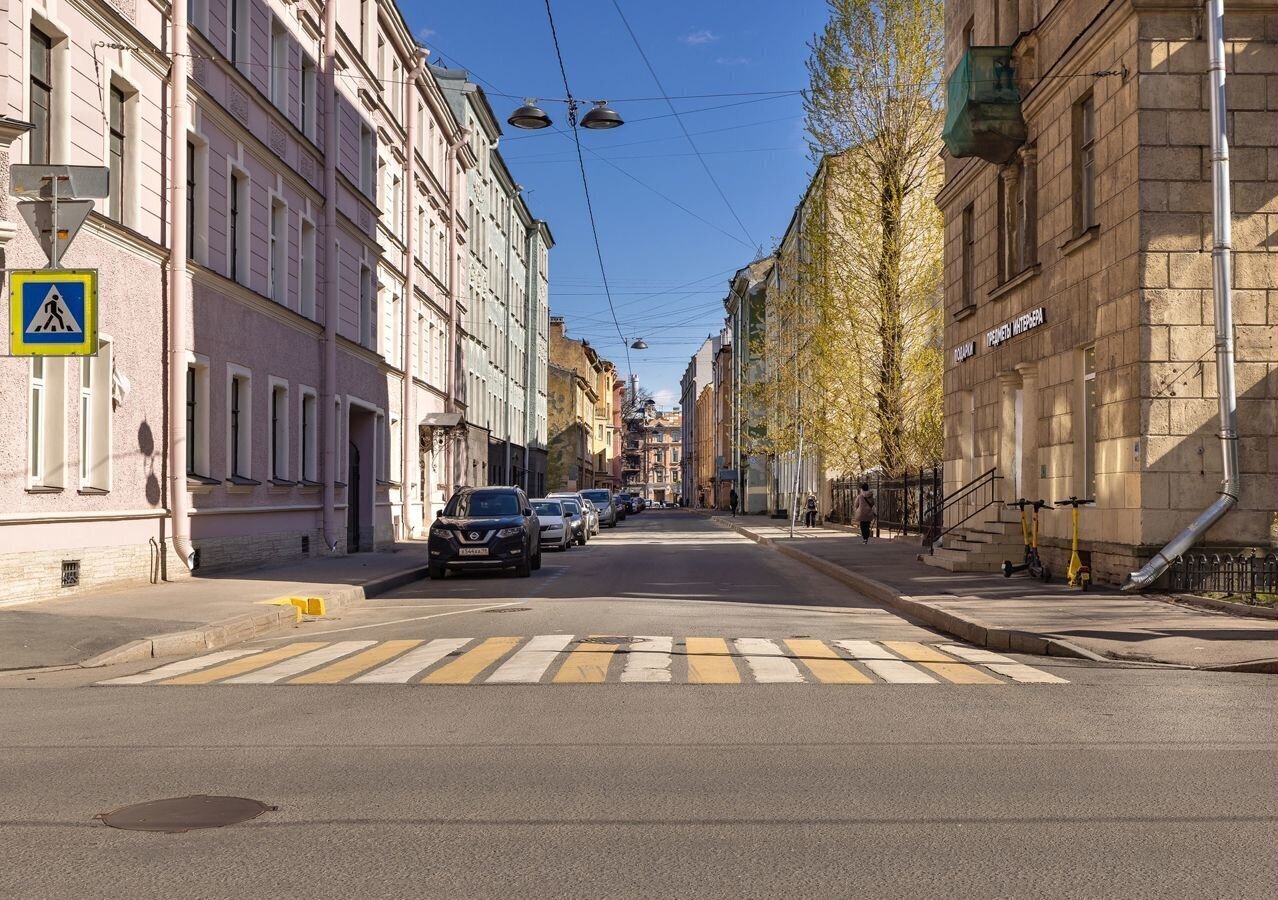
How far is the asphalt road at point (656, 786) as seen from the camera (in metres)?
4.85

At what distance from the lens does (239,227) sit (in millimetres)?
23109

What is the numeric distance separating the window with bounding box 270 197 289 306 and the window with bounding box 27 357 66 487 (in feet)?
29.3

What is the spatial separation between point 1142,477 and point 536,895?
13951mm

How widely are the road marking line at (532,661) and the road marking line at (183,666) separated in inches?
110

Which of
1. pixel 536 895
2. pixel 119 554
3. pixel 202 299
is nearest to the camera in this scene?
pixel 536 895

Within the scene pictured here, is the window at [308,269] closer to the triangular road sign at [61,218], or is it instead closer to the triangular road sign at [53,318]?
the triangular road sign at [61,218]

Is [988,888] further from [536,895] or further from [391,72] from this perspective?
[391,72]

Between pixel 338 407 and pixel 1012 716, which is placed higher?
pixel 338 407

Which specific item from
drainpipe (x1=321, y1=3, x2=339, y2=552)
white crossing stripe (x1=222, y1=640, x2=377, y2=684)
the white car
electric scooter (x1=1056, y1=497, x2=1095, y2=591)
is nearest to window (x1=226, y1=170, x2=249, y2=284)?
drainpipe (x1=321, y1=3, x2=339, y2=552)

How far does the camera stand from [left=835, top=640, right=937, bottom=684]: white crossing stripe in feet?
33.9

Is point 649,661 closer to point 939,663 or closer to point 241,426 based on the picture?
point 939,663

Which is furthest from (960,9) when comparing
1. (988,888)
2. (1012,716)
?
(988,888)

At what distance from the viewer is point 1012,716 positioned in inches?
333

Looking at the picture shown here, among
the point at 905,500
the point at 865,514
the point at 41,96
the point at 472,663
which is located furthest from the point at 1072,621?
the point at 905,500
